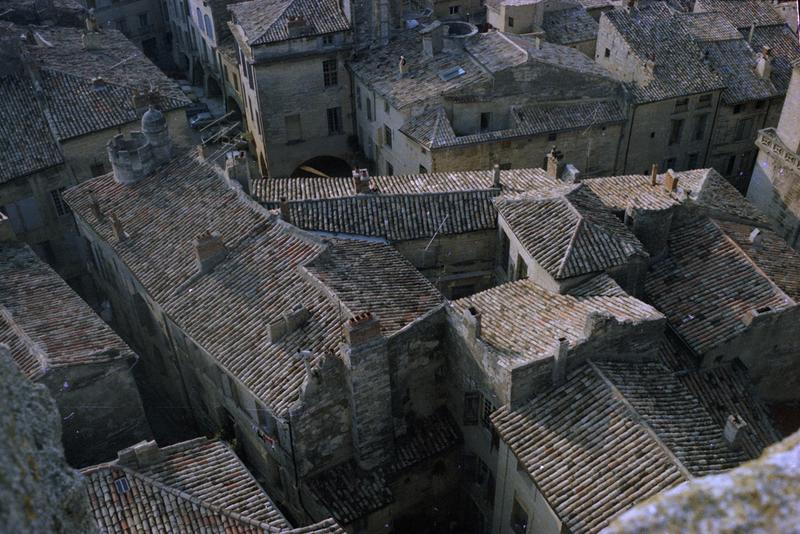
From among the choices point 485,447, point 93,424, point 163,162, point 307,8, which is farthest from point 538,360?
point 307,8

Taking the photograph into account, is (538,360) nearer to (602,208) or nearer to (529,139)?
(602,208)

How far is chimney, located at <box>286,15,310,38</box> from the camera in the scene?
153 ft

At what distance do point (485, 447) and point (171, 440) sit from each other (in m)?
13.7

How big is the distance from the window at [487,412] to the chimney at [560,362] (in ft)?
9.34

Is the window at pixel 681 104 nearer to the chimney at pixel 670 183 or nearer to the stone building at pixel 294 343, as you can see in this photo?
the chimney at pixel 670 183

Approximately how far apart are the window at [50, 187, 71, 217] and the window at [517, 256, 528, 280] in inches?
936

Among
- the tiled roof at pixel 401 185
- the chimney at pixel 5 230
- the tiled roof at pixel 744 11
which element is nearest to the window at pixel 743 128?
the tiled roof at pixel 744 11

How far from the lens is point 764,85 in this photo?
159 feet

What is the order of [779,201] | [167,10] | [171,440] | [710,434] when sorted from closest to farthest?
[710,434] < [171,440] < [779,201] < [167,10]

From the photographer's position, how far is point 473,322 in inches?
1062

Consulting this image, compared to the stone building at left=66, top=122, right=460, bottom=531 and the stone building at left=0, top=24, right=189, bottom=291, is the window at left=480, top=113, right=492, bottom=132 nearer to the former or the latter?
the stone building at left=66, top=122, right=460, bottom=531

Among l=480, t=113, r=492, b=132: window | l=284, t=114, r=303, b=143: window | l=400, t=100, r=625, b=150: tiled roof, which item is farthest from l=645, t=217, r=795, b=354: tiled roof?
l=284, t=114, r=303, b=143: window

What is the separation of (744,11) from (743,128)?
10699mm

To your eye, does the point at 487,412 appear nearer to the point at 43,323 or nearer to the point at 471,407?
the point at 471,407
